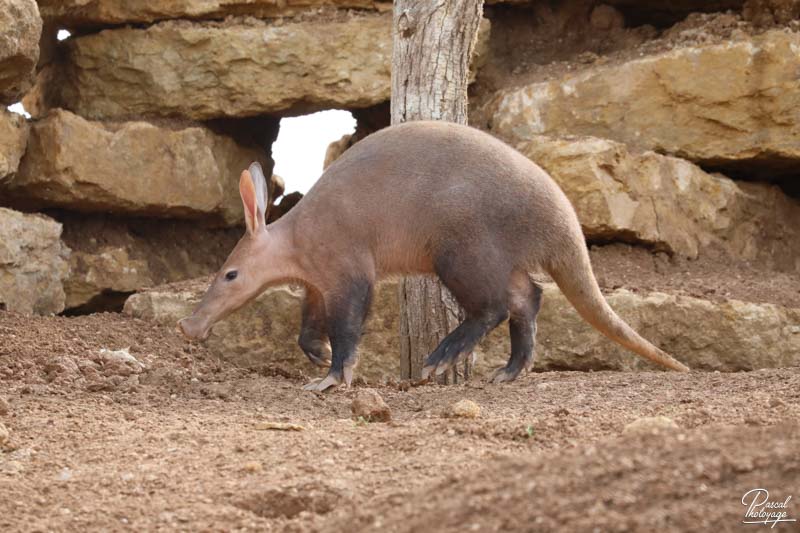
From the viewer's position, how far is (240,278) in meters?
6.38

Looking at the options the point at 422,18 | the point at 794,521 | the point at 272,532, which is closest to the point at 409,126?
the point at 422,18

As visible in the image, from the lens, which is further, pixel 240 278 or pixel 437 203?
pixel 240 278

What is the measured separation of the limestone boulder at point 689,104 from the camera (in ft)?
27.5

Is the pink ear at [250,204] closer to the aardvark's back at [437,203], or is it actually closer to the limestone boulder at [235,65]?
the aardvark's back at [437,203]

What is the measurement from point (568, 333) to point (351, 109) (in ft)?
9.06

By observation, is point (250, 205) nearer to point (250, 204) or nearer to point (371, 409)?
point (250, 204)

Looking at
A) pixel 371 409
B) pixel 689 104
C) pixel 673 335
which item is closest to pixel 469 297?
pixel 371 409

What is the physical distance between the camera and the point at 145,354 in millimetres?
7086

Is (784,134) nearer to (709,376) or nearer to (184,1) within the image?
(709,376)

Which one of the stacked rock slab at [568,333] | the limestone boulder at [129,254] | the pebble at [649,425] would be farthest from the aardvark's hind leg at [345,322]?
the limestone boulder at [129,254]

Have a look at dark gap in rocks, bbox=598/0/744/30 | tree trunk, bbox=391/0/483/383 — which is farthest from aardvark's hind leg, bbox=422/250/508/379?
dark gap in rocks, bbox=598/0/744/30

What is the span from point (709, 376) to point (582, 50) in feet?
13.4

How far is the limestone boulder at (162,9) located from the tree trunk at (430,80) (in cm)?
212

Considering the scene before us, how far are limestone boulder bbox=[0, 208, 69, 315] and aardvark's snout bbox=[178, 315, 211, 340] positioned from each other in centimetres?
209
